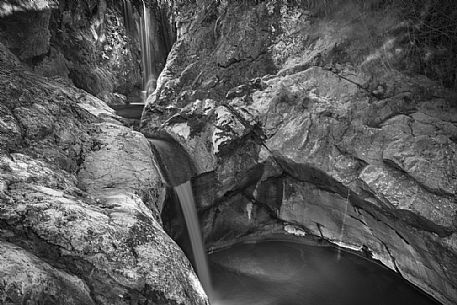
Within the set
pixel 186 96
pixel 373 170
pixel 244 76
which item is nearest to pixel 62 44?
pixel 186 96

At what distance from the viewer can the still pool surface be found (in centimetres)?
503

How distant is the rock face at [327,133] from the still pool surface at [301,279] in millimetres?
294

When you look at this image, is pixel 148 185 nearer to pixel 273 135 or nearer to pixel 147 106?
pixel 273 135

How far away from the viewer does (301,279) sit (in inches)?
219

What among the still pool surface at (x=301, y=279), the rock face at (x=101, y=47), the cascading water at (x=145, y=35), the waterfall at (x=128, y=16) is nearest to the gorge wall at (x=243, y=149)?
the still pool surface at (x=301, y=279)

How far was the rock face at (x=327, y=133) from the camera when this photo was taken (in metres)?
4.87

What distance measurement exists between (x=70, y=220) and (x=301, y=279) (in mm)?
4590

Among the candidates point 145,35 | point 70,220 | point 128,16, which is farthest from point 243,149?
point 128,16

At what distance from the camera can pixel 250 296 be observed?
508 cm

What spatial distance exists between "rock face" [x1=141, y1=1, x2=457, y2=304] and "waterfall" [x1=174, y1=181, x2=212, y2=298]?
1.27ft

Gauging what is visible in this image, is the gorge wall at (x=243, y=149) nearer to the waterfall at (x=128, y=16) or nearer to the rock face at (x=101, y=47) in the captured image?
the rock face at (x=101, y=47)

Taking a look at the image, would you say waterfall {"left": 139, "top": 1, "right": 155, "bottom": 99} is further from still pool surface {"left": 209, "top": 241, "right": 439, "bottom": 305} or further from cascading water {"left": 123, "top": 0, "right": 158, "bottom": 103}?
still pool surface {"left": 209, "top": 241, "right": 439, "bottom": 305}

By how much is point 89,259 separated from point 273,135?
467 cm

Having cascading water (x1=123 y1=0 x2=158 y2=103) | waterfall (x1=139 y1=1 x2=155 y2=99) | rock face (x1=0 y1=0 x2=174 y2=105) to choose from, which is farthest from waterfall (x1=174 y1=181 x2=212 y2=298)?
waterfall (x1=139 y1=1 x2=155 y2=99)
